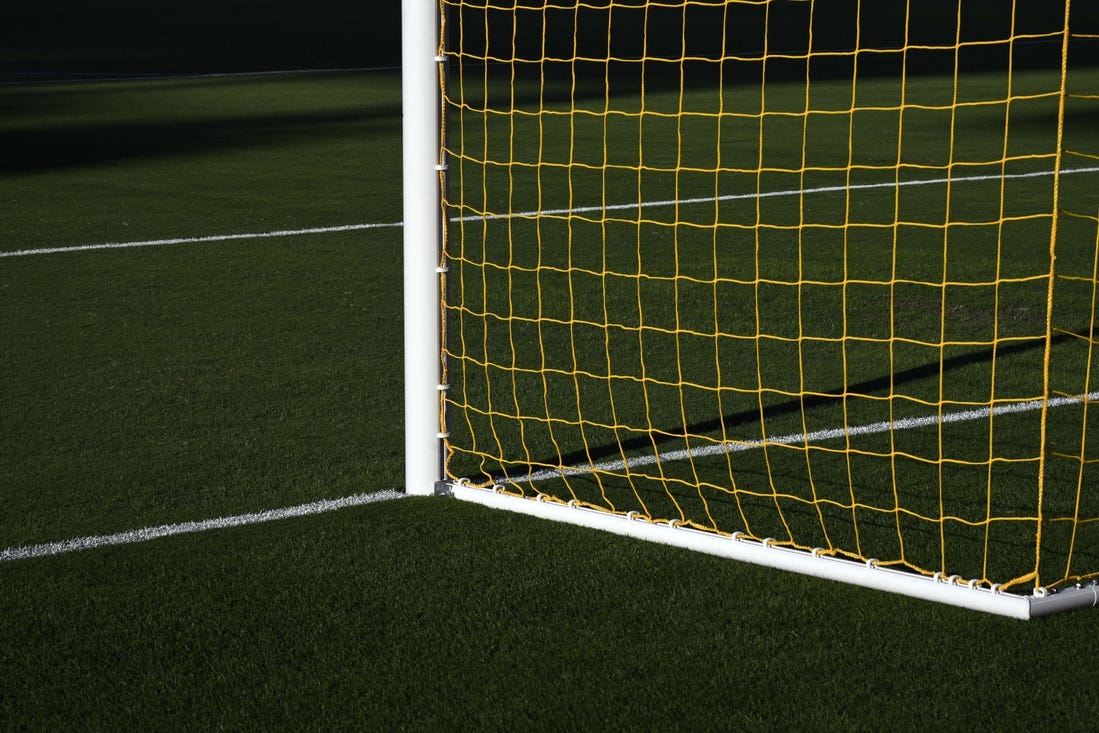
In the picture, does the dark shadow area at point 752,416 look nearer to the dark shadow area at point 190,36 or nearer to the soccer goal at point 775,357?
the soccer goal at point 775,357

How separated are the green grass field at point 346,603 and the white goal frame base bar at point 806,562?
5cm

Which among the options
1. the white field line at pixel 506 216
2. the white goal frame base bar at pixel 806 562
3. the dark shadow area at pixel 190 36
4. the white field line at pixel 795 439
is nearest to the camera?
the white goal frame base bar at pixel 806 562

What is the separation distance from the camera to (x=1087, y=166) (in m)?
13.3

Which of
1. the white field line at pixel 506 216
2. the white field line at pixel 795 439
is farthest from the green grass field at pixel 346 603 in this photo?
the white field line at pixel 506 216

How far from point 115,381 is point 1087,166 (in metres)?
9.37

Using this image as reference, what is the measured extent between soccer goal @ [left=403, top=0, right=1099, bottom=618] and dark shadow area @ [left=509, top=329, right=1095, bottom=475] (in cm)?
2

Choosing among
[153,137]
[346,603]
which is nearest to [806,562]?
[346,603]

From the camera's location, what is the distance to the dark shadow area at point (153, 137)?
14000 millimetres

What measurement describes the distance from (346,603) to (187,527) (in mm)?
800

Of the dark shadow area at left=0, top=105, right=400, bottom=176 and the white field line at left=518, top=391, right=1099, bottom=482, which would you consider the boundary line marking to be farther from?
the dark shadow area at left=0, top=105, right=400, bottom=176

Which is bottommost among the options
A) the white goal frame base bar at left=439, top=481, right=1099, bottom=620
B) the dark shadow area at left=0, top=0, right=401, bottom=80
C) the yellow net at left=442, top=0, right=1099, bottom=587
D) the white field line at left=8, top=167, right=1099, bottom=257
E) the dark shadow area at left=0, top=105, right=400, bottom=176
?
the dark shadow area at left=0, top=0, right=401, bottom=80

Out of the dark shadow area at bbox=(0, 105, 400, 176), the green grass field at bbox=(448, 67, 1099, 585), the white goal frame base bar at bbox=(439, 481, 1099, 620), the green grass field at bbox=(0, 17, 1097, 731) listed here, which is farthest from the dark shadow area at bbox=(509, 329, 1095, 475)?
the dark shadow area at bbox=(0, 105, 400, 176)

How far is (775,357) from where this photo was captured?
679 cm

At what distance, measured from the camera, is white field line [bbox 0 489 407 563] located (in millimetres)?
4496
